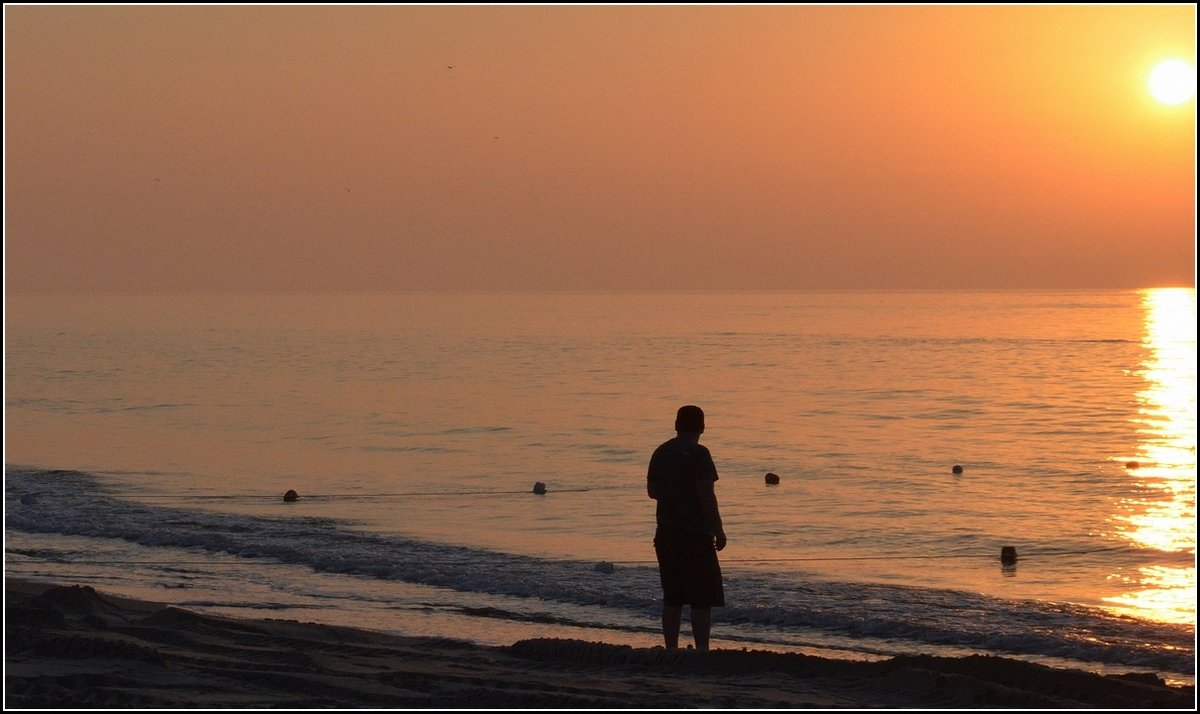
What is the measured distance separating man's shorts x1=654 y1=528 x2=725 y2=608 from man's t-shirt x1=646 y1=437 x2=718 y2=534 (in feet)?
0.24

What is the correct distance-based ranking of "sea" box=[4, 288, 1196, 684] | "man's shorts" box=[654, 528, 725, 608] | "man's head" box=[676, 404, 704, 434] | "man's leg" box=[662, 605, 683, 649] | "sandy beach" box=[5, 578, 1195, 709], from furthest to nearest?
1. "sea" box=[4, 288, 1196, 684]
2. "man's leg" box=[662, 605, 683, 649]
3. "man's shorts" box=[654, 528, 725, 608]
4. "man's head" box=[676, 404, 704, 434]
5. "sandy beach" box=[5, 578, 1195, 709]

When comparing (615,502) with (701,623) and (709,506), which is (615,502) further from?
(709,506)

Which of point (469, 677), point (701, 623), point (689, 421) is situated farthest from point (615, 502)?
point (469, 677)

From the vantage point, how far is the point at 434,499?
70.4 feet

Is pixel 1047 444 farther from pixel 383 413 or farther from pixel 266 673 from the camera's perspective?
pixel 266 673

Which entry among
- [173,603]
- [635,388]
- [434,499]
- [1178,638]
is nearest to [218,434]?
[434,499]

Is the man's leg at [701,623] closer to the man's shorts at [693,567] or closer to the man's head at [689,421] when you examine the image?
the man's shorts at [693,567]

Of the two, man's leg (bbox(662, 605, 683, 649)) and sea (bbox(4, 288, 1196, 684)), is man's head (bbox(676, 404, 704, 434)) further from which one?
sea (bbox(4, 288, 1196, 684))

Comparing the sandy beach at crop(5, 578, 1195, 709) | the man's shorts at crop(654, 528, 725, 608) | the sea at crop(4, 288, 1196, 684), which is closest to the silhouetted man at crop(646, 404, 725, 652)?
the man's shorts at crop(654, 528, 725, 608)

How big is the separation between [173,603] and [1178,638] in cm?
854

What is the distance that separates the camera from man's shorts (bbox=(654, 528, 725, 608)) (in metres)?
8.55

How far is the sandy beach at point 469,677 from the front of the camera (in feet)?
23.7

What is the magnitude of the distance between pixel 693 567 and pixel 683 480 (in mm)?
558

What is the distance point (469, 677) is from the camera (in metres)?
7.88
